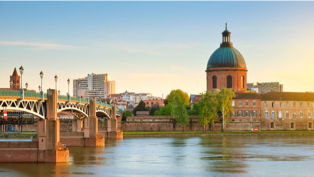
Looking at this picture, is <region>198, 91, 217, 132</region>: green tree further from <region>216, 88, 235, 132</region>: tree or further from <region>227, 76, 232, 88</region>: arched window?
<region>227, 76, 232, 88</region>: arched window

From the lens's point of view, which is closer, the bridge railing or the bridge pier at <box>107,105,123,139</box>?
the bridge railing

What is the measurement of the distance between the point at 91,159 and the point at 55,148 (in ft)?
25.2

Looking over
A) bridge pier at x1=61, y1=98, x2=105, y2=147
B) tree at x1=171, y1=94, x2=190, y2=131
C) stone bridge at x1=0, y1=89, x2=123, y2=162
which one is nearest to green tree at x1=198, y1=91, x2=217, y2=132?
tree at x1=171, y1=94, x2=190, y2=131

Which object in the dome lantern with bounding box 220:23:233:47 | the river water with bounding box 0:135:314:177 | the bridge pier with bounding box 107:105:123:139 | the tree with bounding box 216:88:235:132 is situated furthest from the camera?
the dome lantern with bounding box 220:23:233:47

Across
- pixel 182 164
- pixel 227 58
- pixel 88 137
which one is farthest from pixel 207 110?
pixel 182 164

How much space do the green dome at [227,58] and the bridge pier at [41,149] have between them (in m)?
102

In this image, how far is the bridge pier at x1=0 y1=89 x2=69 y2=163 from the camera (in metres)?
58.4

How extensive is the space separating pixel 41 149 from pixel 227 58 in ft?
342

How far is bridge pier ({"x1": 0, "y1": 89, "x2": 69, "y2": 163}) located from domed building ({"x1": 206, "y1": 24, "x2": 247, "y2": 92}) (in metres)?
102

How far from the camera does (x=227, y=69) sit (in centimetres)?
15688

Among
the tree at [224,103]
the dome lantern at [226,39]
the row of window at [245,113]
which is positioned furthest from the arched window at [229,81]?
the tree at [224,103]

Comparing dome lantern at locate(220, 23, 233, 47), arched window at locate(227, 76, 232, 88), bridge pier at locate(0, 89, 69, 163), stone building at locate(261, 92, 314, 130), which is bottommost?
bridge pier at locate(0, 89, 69, 163)

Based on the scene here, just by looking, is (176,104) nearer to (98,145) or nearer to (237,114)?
(237,114)

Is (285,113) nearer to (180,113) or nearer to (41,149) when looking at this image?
(180,113)
